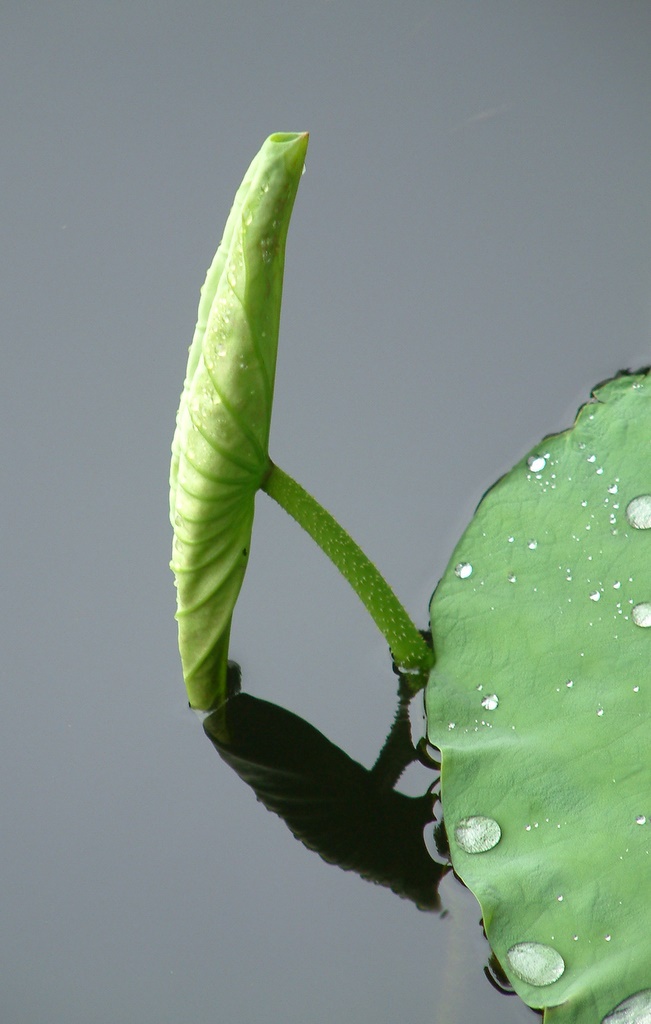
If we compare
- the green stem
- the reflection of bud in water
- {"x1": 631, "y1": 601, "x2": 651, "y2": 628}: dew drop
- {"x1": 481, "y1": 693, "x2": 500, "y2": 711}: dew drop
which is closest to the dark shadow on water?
the reflection of bud in water

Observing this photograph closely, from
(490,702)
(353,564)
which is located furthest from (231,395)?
(490,702)

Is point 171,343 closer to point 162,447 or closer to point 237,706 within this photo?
point 162,447

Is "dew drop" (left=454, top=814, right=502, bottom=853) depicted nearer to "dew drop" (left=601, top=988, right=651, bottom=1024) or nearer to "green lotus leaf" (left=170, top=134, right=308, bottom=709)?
"dew drop" (left=601, top=988, right=651, bottom=1024)

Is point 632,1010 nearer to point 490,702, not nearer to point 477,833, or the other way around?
point 477,833

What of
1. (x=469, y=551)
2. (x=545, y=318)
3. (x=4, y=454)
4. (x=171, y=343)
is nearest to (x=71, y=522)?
(x=4, y=454)

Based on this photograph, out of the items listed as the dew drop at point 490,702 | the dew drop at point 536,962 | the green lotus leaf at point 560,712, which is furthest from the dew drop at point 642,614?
the dew drop at point 536,962

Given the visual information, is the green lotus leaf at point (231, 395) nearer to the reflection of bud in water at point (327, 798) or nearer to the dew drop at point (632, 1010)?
the reflection of bud in water at point (327, 798)

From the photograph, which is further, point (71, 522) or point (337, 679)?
point (71, 522)
